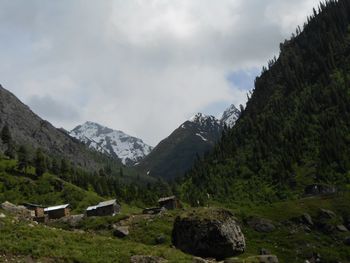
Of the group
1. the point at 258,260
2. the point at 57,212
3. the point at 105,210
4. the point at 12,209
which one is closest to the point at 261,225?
the point at 105,210

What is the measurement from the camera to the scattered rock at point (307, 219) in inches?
4523

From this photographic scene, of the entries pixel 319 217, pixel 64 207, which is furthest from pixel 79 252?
pixel 64 207

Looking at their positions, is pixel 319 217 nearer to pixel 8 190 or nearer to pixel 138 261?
pixel 138 261

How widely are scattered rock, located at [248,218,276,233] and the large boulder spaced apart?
2224 inches

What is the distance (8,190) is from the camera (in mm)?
196500

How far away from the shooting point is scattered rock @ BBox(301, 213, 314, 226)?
377 ft

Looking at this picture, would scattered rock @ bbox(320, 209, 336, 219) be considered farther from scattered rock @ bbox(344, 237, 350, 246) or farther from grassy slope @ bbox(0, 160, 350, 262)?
scattered rock @ bbox(344, 237, 350, 246)

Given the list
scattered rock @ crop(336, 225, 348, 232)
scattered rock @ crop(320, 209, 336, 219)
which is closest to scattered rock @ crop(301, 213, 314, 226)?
scattered rock @ crop(320, 209, 336, 219)

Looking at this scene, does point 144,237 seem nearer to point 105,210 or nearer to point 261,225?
point 261,225

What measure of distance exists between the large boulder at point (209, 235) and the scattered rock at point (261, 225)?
5648 cm

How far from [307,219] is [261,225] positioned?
43.1 feet

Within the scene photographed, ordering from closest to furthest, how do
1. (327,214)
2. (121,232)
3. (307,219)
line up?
1. (121,232)
2. (307,219)
3. (327,214)

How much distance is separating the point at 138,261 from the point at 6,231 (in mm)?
12917

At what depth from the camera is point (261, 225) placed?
11094 centimetres
